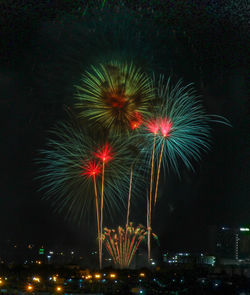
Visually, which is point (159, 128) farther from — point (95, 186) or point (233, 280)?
point (233, 280)

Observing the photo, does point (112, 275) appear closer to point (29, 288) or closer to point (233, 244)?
point (29, 288)

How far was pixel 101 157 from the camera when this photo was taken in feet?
76.8

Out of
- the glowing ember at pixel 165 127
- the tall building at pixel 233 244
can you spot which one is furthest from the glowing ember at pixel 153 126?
the tall building at pixel 233 244

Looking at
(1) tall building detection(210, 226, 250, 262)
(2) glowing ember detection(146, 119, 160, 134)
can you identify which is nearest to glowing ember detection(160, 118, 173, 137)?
(2) glowing ember detection(146, 119, 160, 134)

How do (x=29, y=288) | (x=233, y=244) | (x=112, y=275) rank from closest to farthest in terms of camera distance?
(x=29, y=288) < (x=112, y=275) < (x=233, y=244)

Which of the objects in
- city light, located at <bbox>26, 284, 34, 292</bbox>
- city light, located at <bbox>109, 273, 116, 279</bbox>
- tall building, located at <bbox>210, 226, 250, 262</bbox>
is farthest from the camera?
tall building, located at <bbox>210, 226, 250, 262</bbox>

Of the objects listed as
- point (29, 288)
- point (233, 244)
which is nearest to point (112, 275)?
point (29, 288)

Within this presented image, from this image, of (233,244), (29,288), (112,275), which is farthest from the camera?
(233,244)

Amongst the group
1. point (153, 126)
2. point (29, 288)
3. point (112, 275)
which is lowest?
point (29, 288)

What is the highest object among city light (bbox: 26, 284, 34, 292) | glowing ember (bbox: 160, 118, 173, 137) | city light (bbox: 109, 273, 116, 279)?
glowing ember (bbox: 160, 118, 173, 137)

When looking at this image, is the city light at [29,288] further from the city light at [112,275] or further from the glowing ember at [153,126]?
the glowing ember at [153,126]

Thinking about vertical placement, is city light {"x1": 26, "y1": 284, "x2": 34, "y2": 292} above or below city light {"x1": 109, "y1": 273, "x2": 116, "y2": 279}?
below

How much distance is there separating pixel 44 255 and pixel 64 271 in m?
40.2

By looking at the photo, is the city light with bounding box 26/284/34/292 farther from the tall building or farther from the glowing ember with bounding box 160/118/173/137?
the tall building
